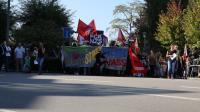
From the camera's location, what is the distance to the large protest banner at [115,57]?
2822cm

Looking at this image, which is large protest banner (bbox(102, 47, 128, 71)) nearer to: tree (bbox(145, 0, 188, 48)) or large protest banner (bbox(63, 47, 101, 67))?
large protest banner (bbox(63, 47, 101, 67))

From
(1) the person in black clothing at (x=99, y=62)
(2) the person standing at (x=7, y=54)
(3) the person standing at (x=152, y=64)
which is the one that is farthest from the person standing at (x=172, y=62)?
(2) the person standing at (x=7, y=54)

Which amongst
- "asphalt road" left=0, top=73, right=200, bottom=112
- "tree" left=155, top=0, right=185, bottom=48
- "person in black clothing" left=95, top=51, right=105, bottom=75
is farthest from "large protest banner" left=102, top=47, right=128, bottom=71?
"tree" left=155, top=0, right=185, bottom=48

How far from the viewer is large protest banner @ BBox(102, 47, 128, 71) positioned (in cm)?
2822

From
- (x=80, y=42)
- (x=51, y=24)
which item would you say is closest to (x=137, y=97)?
(x=80, y=42)

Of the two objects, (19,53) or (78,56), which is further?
(19,53)

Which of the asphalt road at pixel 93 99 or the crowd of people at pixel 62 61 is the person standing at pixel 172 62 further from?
the asphalt road at pixel 93 99

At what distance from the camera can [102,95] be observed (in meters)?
14.5

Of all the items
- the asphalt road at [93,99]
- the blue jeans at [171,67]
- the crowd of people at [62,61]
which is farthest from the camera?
the crowd of people at [62,61]

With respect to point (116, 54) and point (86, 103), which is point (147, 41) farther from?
point (86, 103)

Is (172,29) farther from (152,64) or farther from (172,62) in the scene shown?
(172,62)

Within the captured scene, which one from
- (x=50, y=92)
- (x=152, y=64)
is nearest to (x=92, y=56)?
(x=152, y=64)

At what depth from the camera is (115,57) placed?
28.4 metres

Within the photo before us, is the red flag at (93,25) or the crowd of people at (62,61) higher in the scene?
the red flag at (93,25)
